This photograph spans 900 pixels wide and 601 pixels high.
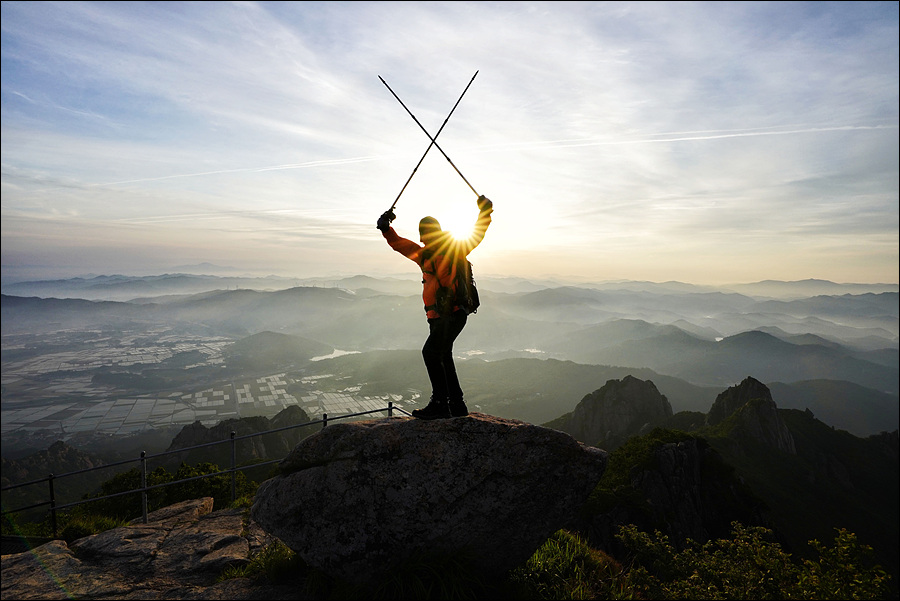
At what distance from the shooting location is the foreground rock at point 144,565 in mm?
6496

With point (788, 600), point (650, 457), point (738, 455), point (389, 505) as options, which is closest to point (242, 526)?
point (389, 505)

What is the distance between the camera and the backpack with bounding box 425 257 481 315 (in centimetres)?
747

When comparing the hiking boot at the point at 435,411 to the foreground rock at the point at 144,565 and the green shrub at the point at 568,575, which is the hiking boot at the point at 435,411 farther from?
the foreground rock at the point at 144,565

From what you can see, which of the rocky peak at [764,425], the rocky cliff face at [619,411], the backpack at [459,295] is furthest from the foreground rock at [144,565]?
the rocky cliff face at [619,411]

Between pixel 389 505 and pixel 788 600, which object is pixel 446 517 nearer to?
pixel 389 505

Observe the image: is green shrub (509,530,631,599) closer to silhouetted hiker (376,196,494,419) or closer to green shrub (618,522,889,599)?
green shrub (618,522,889,599)

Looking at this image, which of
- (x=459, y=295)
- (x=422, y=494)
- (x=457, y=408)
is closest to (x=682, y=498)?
(x=457, y=408)

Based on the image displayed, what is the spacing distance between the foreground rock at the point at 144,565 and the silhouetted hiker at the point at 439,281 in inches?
149

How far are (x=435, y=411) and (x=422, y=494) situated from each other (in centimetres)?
149

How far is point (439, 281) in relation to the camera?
24.6ft

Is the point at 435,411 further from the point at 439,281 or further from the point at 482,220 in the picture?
the point at 482,220

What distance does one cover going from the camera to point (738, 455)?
3686 inches

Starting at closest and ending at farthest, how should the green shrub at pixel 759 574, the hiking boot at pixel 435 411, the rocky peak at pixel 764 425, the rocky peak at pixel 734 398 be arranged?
1. the green shrub at pixel 759 574
2. the hiking boot at pixel 435 411
3. the rocky peak at pixel 764 425
4. the rocky peak at pixel 734 398

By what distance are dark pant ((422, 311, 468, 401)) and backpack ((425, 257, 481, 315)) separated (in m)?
0.18
